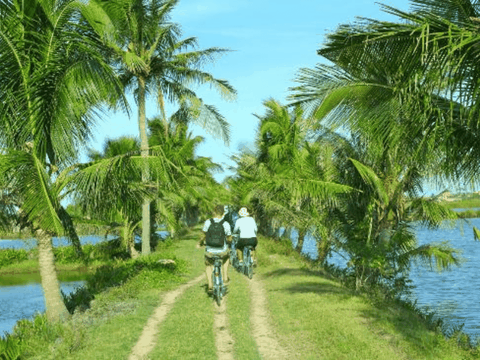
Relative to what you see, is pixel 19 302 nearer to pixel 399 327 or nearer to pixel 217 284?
pixel 217 284

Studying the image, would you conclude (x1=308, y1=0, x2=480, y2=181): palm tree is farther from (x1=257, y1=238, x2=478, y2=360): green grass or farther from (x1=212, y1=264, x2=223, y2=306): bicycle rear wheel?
(x1=212, y1=264, x2=223, y2=306): bicycle rear wheel

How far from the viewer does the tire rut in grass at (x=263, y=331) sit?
9.16 m

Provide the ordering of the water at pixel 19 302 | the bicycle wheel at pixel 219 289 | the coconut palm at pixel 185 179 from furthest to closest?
1. the coconut palm at pixel 185 179
2. the water at pixel 19 302
3. the bicycle wheel at pixel 219 289

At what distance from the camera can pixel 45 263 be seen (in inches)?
499

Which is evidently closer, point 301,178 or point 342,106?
point 342,106

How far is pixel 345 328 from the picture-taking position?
33.8ft

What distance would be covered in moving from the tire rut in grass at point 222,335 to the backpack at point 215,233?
4.64 feet

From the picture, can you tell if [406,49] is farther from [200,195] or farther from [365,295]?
[200,195]

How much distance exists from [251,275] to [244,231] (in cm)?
175

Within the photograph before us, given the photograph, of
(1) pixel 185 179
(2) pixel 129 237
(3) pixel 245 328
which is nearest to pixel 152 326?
(3) pixel 245 328

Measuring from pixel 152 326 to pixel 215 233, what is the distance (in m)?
2.27

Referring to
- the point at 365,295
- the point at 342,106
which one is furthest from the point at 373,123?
the point at 365,295

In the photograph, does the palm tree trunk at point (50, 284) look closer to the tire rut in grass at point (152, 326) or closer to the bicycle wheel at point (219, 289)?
the tire rut in grass at point (152, 326)

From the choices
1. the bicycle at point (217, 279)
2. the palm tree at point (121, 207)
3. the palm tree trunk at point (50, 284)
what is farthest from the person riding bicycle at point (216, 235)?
the palm tree trunk at point (50, 284)
